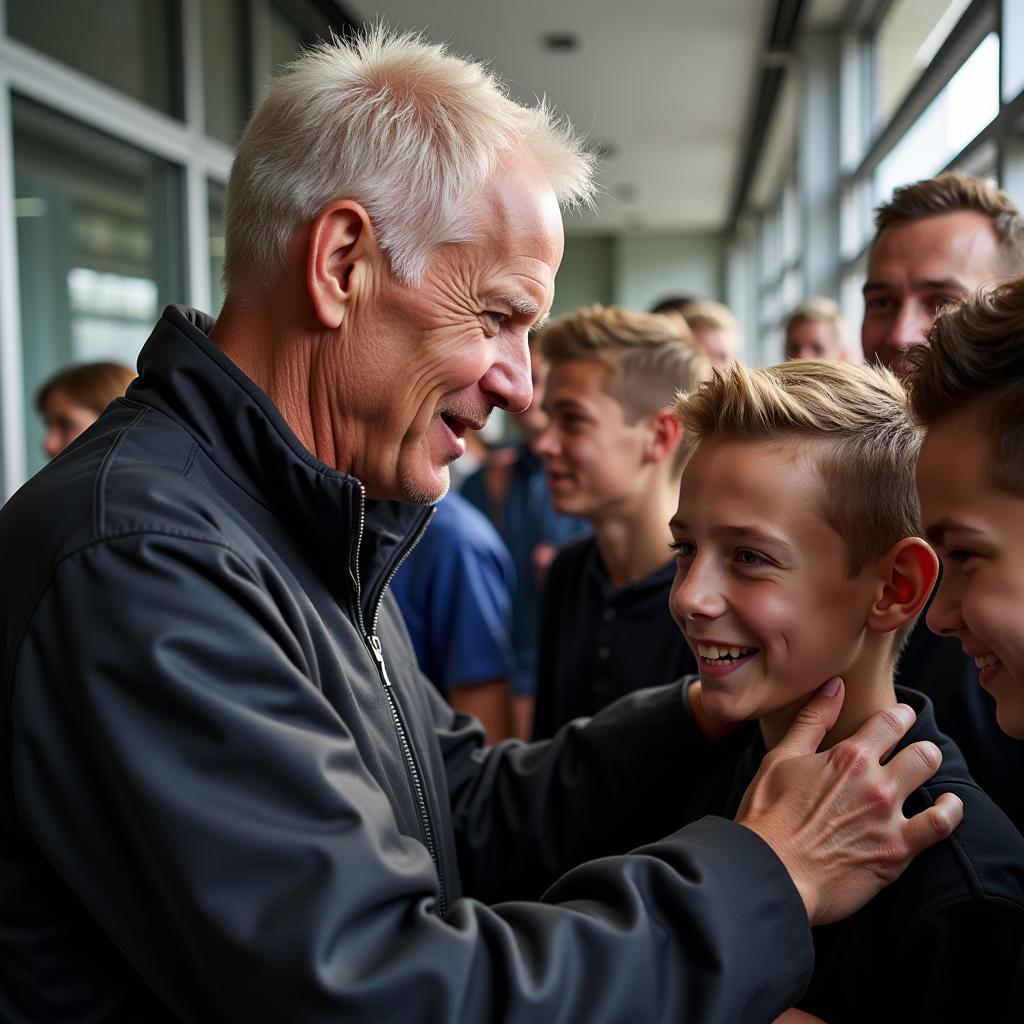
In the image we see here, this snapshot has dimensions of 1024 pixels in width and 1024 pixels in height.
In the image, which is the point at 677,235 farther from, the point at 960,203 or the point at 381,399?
the point at 381,399

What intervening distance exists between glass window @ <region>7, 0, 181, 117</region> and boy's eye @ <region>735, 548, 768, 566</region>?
3167mm

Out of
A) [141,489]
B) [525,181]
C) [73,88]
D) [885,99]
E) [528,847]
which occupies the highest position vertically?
[885,99]

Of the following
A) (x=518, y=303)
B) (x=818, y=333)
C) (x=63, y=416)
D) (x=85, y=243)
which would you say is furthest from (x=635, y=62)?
(x=518, y=303)

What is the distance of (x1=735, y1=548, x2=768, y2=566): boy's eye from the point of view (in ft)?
4.22

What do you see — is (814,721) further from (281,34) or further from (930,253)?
(281,34)

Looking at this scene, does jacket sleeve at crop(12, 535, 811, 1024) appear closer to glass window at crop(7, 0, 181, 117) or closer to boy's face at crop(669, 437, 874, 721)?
boy's face at crop(669, 437, 874, 721)

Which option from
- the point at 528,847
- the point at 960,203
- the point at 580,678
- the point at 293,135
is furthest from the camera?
the point at 580,678

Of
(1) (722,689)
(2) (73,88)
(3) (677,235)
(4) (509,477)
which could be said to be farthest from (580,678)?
(3) (677,235)

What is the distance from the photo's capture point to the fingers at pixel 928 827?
108 centimetres

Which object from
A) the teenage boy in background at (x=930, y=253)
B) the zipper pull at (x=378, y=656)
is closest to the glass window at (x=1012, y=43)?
the teenage boy in background at (x=930, y=253)

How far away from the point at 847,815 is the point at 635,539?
50.7 inches

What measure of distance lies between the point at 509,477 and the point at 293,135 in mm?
3072

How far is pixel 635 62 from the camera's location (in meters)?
7.71

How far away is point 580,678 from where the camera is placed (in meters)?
2.25
